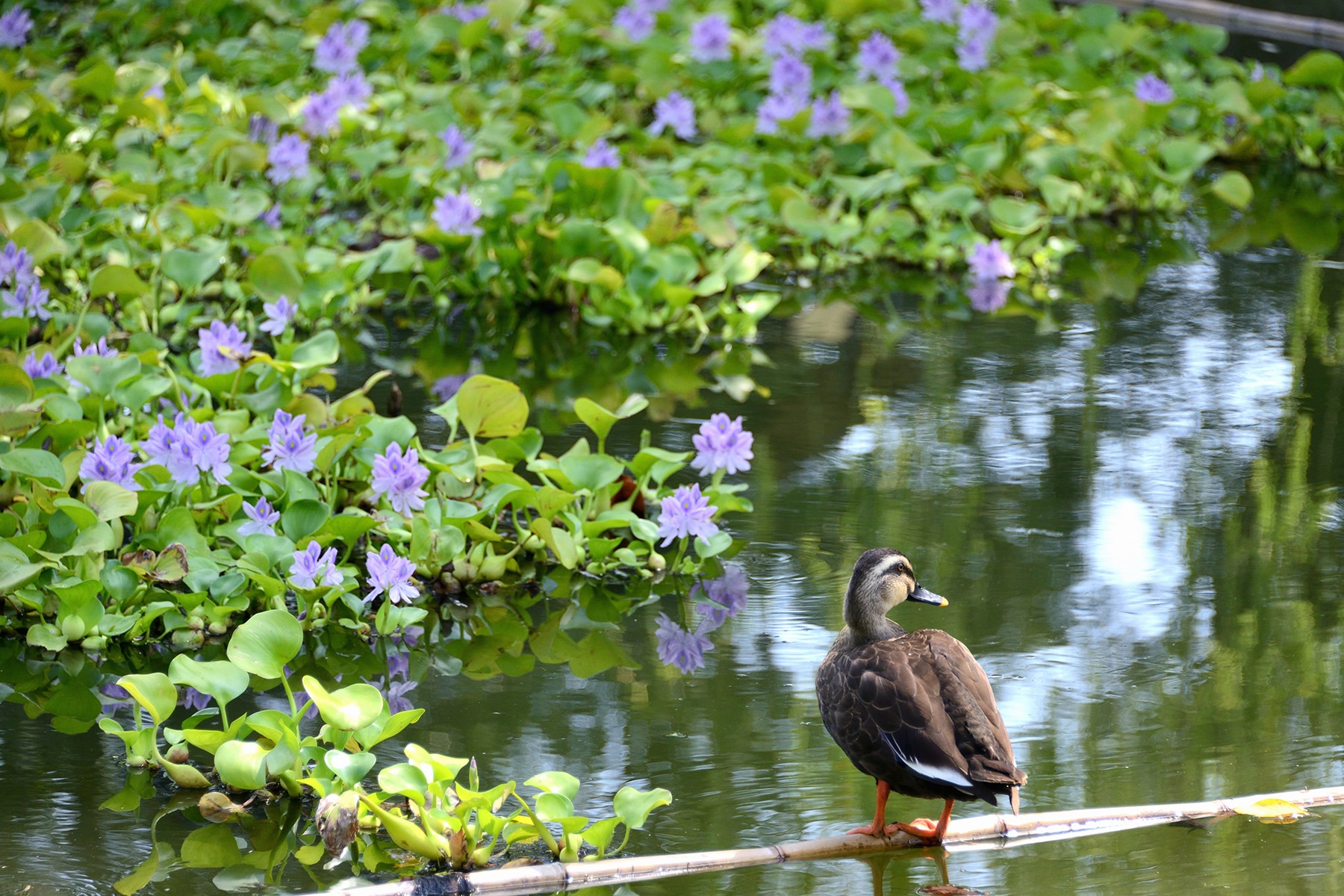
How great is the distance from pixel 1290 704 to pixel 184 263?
9.58 ft

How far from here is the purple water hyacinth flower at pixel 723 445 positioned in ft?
9.54

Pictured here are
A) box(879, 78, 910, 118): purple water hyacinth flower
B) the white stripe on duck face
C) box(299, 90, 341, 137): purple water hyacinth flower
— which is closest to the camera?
the white stripe on duck face

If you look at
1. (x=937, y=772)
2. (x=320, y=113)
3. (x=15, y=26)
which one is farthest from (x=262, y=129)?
(x=937, y=772)

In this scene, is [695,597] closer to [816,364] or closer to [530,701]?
[530,701]

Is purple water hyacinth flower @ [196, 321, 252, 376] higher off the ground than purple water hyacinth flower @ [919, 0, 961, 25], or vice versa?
purple water hyacinth flower @ [919, 0, 961, 25]

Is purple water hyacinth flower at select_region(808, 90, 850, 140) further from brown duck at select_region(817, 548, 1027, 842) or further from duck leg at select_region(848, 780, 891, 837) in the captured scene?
duck leg at select_region(848, 780, 891, 837)

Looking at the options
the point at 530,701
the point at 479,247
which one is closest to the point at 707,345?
the point at 479,247

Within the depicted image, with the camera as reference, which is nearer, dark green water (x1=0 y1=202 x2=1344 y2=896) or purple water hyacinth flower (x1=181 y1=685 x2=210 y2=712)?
dark green water (x1=0 y1=202 x2=1344 y2=896)

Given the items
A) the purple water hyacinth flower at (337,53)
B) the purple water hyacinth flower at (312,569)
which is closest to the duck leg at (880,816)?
the purple water hyacinth flower at (312,569)

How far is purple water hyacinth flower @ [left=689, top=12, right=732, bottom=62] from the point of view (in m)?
6.49

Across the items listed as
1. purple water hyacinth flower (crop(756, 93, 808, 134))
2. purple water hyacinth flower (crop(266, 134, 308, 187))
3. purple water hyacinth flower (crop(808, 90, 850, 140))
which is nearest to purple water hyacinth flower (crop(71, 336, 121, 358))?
purple water hyacinth flower (crop(266, 134, 308, 187))

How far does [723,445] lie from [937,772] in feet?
3.72

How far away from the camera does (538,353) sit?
174 inches

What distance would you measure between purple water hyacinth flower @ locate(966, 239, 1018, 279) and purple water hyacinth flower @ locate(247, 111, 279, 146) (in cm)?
250
